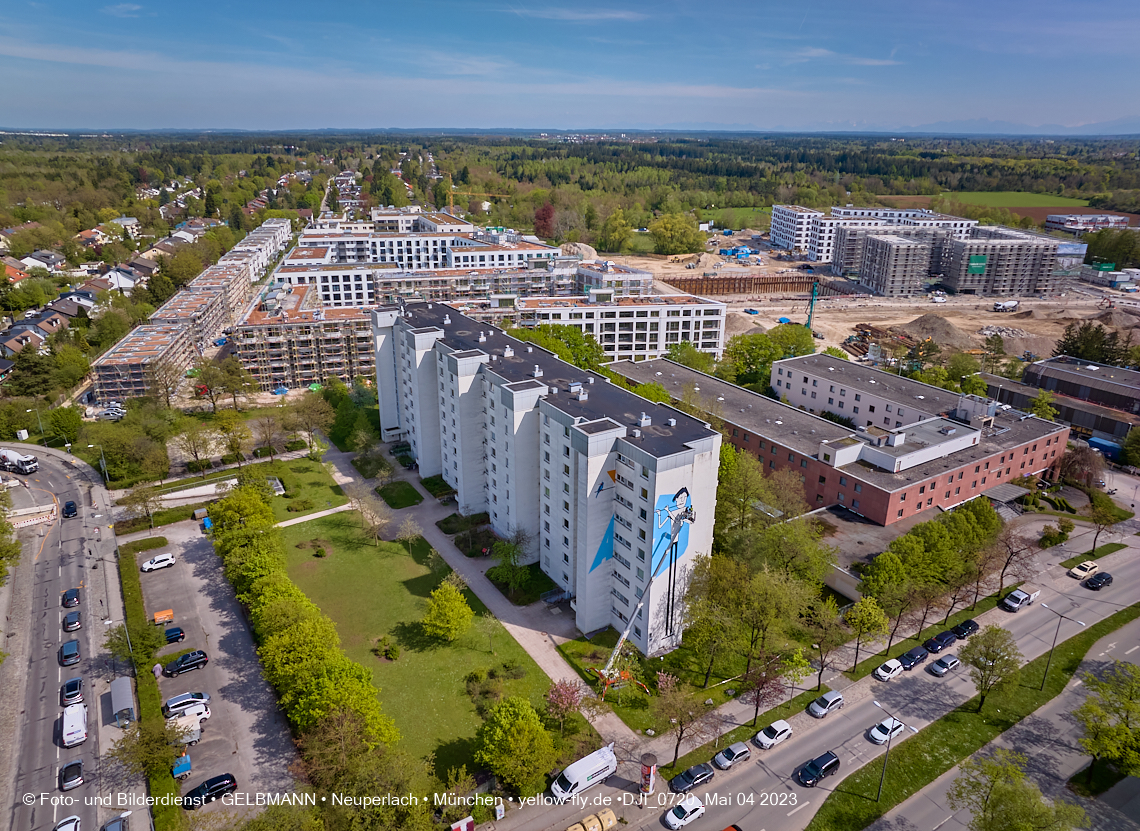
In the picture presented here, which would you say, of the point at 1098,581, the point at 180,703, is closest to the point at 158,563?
the point at 180,703

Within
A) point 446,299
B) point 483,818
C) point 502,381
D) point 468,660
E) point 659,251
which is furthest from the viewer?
point 659,251

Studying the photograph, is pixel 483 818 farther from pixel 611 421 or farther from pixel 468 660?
pixel 611 421

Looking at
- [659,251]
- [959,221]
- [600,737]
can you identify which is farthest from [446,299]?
[959,221]

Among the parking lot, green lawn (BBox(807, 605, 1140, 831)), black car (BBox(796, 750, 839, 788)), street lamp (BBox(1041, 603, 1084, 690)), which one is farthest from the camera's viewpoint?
street lamp (BBox(1041, 603, 1084, 690))

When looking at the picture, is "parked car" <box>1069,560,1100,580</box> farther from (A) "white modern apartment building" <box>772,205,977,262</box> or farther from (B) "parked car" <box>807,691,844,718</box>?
(A) "white modern apartment building" <box>772,205,977,262</box>

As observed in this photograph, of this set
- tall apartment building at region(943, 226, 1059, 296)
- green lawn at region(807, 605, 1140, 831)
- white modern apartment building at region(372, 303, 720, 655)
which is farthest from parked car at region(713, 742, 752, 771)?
tall apartment building at region(943, 226, 1059, 296)

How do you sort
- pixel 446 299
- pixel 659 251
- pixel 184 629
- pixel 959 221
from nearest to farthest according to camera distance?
1. pixel 184 629
2. pixel 446 299
3. pixel 959 221
4. pixel 659 251
